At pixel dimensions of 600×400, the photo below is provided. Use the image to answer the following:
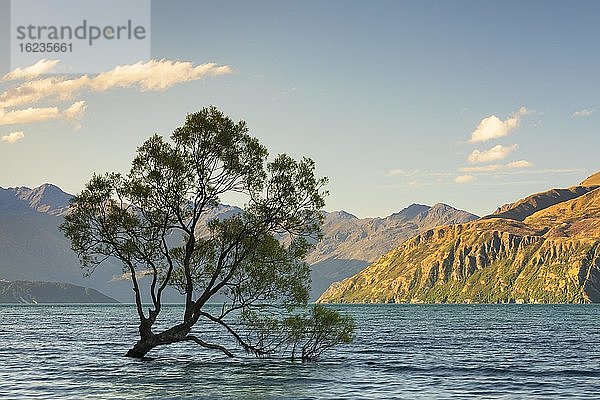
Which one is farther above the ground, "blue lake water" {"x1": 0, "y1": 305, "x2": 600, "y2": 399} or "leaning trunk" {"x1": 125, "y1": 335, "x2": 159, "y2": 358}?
Answer: "leaning trunk" {"x1": 125, "y1": 335, "x2": 159, "y2": 358}

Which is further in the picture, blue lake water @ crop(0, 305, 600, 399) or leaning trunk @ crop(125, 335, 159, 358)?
leaning trunk @ crop(125, 335, 159, 358)

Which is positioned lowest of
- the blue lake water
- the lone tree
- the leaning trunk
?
the blue lake water

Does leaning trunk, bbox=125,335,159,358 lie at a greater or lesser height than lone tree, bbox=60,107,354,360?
lesser

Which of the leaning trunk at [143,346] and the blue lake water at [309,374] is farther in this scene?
the leaning trunk at [143,346]

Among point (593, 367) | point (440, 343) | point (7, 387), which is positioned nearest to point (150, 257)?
point (7, 387)

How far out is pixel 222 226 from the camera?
2498 inches

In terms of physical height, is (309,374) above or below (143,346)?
below

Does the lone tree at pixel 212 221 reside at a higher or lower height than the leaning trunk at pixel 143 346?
higher

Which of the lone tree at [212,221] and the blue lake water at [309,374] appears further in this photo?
the lone tree at [212,221]

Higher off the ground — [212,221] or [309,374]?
[212,221]

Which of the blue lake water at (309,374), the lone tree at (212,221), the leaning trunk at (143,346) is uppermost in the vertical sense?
the lone tree at (212,221)

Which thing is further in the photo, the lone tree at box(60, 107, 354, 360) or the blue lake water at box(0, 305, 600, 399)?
the lone tree at box(60, 107, 354, 360)

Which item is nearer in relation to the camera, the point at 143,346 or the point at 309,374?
the point at 309,374

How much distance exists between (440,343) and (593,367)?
115 feet
